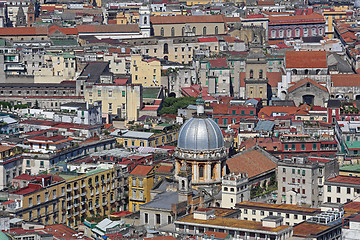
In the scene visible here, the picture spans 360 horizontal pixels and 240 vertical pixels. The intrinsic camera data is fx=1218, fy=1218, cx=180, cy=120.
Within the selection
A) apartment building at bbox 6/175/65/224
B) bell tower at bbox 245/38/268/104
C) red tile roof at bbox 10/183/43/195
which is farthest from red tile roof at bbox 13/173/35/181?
bell tower at bbox 245/38/268/104

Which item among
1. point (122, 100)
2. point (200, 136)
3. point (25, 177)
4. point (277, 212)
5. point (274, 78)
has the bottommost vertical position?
point (277, 212)

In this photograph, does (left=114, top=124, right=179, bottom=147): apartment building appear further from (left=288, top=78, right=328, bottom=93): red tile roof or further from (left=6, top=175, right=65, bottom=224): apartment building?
(left=288, top=78, right=328, bottom=93): red tile roof

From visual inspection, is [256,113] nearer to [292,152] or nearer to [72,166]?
[292,152]

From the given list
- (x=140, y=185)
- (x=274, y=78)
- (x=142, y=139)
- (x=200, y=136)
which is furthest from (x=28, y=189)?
(x=274, y=78)

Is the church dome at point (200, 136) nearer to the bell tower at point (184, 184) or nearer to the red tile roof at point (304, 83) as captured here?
the bell tower at point (184, 184)

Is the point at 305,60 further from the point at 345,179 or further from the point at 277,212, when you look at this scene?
the point at 277,212

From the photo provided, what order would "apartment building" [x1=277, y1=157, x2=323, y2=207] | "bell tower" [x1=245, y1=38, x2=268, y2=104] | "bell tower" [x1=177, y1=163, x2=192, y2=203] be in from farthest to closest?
"bell tower" [x1=245, y1=38, x2=268, y2=104], "apartment building" [x1=277, y1=157, x2=323, y2=207], "bell tower" [x1=177, y1=163, x2=192, y2=203]
